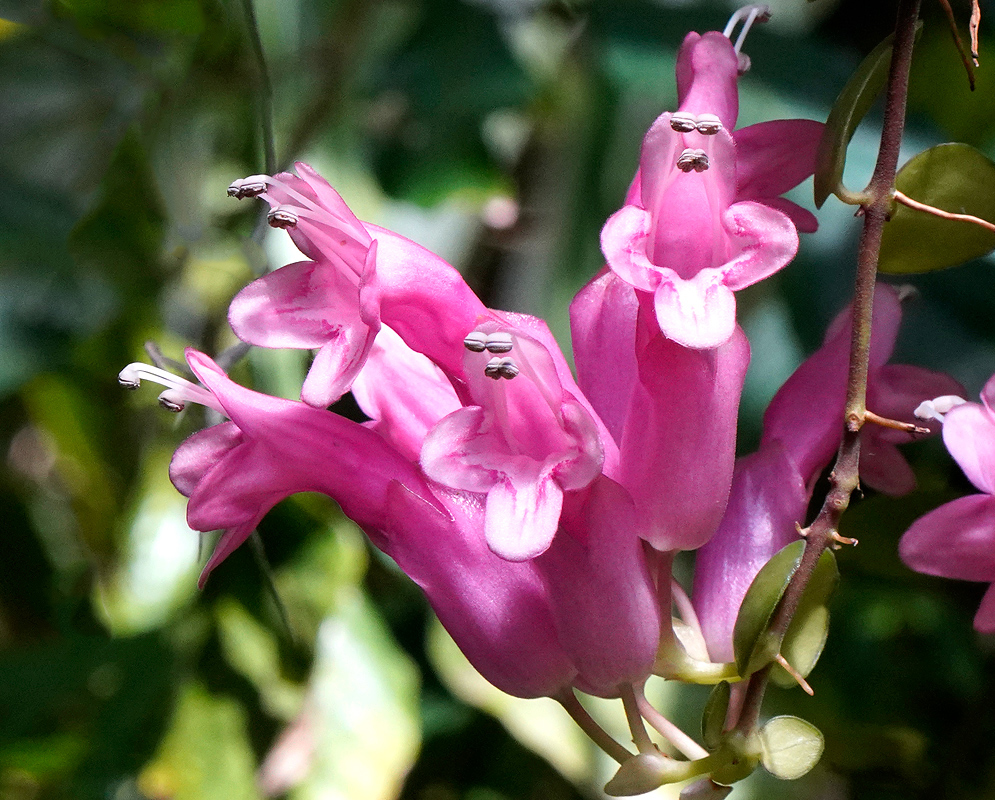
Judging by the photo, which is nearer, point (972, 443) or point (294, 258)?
point (972, 443)

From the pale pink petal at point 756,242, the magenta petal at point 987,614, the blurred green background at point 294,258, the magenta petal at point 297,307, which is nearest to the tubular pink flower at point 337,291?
the magenta petal at point 297,307

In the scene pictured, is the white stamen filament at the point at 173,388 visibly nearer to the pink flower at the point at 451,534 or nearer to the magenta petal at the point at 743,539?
the pink flower at the point at 451,534

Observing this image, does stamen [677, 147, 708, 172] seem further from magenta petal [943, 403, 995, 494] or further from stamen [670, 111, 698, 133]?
magenta petal [943, 403, 995, 494]

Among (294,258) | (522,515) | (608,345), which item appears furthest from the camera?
(294,258)

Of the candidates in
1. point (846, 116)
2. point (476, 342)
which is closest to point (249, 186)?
point (476, 342)

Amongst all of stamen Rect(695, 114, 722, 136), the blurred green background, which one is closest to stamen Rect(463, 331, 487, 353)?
stamen Rect(695, 114, 722, 136)

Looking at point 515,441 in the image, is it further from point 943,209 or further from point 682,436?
point 943,209
